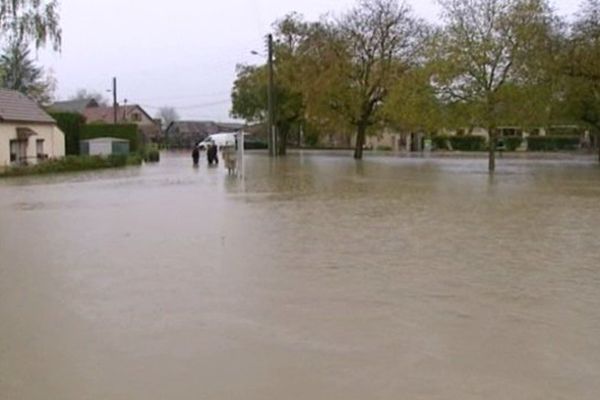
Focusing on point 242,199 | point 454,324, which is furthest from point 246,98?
point 454,324

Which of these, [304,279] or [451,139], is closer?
[304,279]

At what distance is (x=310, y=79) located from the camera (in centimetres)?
4850

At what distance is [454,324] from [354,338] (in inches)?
A: 41.2

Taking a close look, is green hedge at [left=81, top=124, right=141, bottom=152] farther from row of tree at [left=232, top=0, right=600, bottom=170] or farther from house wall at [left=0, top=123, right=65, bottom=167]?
row of tree at [left=232, top=0, right=600, bottom=170]

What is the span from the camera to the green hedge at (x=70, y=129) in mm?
53906

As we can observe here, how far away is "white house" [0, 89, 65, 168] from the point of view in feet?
132

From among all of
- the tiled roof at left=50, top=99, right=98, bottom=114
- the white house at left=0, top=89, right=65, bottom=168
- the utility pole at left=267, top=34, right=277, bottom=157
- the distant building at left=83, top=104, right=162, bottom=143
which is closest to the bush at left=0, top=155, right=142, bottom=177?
the white house at left=0, top=89, right=65, bottom=168

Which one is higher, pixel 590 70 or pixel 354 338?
pixel 590 70

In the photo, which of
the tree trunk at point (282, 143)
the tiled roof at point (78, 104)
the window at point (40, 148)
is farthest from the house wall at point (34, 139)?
the tiled roof at point (78, 104)

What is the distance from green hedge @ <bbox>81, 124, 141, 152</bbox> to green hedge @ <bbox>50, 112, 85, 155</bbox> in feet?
1.49

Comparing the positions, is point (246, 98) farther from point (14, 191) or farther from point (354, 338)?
point (354, 338)

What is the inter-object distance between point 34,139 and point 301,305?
131 feet

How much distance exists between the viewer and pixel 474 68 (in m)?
34.3

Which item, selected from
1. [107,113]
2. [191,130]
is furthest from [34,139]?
[191,130]
